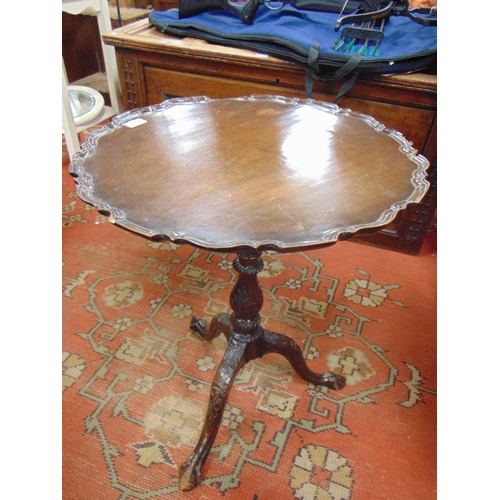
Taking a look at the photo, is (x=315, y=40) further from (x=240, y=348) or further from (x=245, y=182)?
(x=240, y=348)

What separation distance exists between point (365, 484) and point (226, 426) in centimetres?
43

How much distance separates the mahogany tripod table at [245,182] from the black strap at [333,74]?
30cm

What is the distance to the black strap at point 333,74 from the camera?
149 cm

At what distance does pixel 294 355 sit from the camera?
1301 millimetres

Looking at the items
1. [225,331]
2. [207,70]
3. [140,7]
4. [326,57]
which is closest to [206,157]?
[225,331]

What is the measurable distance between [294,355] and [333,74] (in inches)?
42.5

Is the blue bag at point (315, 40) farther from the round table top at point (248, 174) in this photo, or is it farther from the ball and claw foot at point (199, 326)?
the ball and claw foot at point (199, 326)

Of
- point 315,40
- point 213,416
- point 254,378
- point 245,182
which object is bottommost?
point 254,378

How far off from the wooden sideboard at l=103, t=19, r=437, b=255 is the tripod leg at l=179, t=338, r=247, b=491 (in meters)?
1.13

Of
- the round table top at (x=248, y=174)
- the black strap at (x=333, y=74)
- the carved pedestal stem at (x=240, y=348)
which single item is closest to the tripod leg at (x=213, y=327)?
the carved pedestal stem at (x=240, y=348)

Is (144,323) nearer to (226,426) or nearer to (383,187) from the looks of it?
(226,426)

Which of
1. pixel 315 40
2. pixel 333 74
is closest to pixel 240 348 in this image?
pixel 333 74

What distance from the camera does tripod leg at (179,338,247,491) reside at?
3.55 ft

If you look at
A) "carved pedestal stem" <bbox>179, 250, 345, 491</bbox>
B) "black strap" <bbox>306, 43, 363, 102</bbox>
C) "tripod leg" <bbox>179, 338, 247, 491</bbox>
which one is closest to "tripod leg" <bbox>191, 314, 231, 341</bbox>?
"carved pedestal stem" <bbox>179, 250, 345, 491</bbox>
